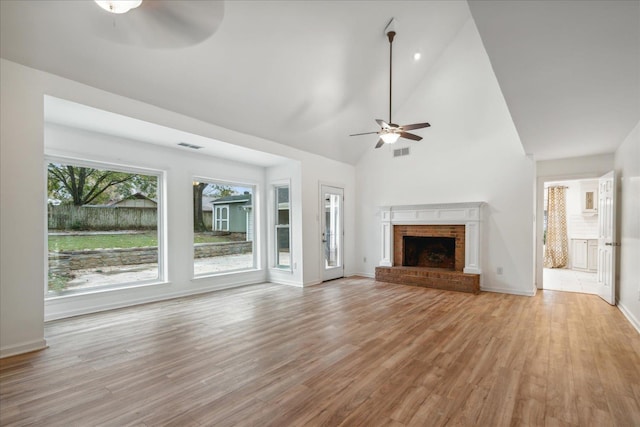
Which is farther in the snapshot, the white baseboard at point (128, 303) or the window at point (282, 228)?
the window at point (282, 228)

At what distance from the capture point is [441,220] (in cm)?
631

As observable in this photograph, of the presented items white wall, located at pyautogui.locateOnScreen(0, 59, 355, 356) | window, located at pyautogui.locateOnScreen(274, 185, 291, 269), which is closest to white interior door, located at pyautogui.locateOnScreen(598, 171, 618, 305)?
window, located at pyautogui.locateOnScreen(274, 185, 291, 269)

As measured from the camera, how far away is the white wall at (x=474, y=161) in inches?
223

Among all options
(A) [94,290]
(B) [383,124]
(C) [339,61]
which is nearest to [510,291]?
(B) [383,124]

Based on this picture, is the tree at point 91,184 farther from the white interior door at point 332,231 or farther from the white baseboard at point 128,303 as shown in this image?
the white interior door at point 332,231

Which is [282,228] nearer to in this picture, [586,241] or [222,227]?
[222,227]

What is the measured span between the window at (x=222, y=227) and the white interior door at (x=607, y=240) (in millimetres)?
6387

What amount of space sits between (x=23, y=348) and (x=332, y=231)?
530 cm

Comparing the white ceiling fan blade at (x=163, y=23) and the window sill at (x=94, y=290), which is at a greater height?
the white ceiling fan blade at (x=163, y=23)

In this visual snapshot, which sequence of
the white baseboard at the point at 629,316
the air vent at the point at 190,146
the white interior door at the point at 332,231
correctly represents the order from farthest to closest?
the white interior door at the point at 332,231 → the air vent at the point at 190,146 → the white baseboard at the point at 629,316

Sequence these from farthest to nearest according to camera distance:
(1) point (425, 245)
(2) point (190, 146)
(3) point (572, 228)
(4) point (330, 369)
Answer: (3) point (572, 228)
(1) point (425, 245)
(2) point (190, 146)
(4) point (330, 369)

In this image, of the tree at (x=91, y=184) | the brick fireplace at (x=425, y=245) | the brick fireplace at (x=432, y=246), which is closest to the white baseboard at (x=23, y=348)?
the tree at (x=91, y=184)

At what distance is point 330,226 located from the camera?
7.11 m

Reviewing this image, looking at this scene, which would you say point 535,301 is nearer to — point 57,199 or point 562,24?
point 562,24
